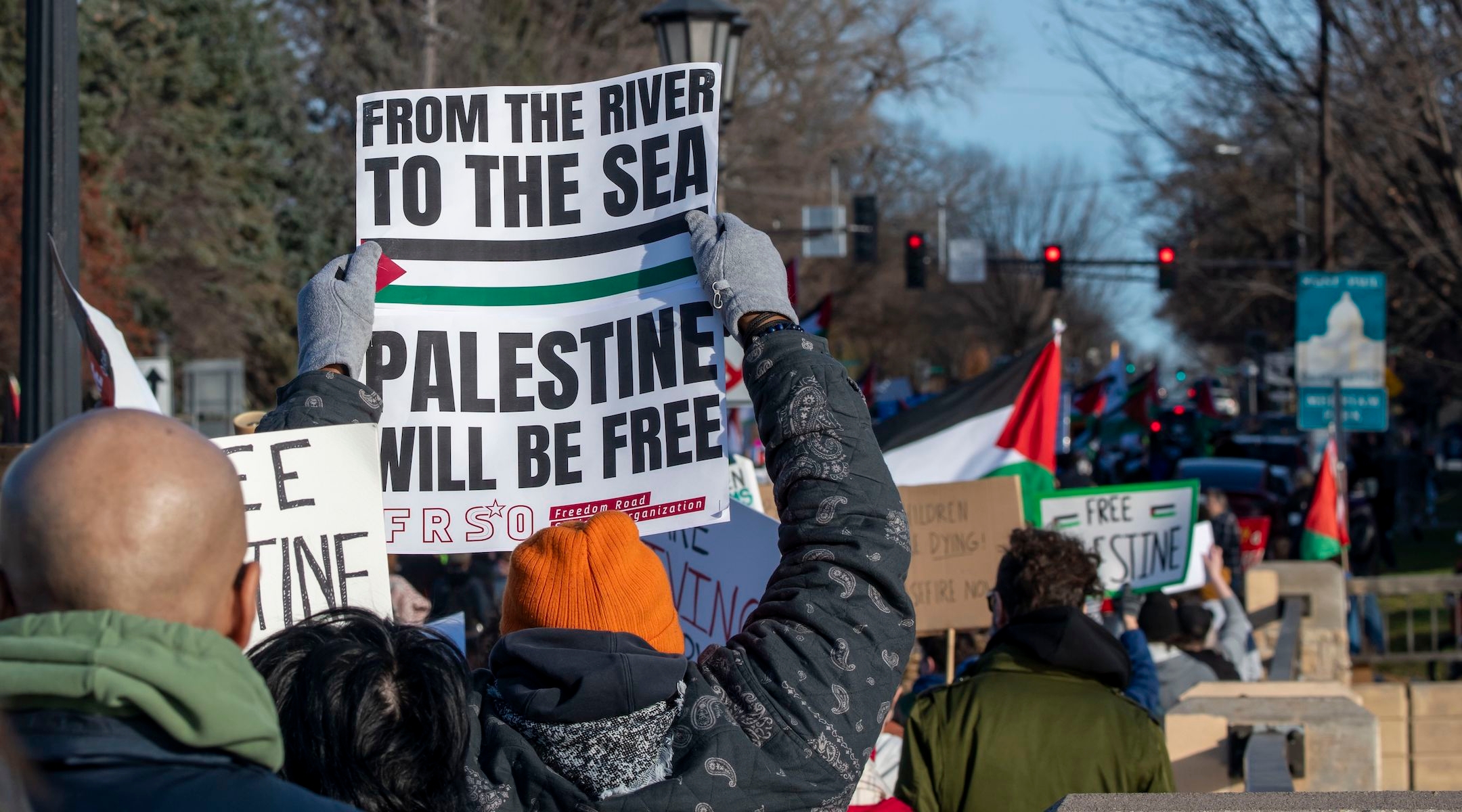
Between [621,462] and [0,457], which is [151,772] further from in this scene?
[0,457]

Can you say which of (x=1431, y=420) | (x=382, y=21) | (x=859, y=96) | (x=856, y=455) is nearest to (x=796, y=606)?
(x=856, y=455)

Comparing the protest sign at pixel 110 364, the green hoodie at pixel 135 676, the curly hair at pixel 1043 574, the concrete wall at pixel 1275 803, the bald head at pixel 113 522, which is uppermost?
the protest sign at pixel 110 364

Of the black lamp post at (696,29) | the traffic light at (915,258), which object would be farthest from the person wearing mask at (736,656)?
the traffic light at (915,258)

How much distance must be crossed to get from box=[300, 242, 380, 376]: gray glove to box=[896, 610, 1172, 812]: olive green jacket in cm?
171

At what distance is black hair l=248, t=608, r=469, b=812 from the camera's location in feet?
5.97

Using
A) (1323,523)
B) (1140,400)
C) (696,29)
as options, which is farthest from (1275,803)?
(1140,400)

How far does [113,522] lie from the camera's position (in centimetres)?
146

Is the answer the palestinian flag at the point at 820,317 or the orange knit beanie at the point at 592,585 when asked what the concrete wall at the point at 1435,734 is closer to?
the palestinian flag at the point at 820,317

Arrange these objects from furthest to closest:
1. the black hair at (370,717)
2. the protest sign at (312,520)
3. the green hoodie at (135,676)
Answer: the protest sign at (312,520) < the black hair at (370,717) < the green hoodie at (135,676)

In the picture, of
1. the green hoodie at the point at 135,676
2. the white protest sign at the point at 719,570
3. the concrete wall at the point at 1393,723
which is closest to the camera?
the green hoodie at the point at 135,676

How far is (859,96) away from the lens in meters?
36.6

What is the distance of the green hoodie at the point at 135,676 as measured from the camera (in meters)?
1.38

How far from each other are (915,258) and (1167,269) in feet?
19.8

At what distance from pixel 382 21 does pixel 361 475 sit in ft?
91.6
